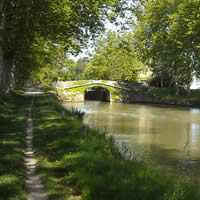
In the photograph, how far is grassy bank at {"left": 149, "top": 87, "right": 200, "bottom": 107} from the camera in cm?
A: 5194

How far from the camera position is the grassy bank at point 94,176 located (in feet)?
23.5

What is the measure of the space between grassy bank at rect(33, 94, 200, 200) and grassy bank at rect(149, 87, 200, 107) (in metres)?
41.5

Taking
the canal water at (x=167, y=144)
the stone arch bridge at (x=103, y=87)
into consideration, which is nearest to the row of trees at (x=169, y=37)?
the canal water at (x=167, y=144)

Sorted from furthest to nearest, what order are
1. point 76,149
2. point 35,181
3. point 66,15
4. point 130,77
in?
point 130,77 → point 66,15 → point 76,149 → point 35,181

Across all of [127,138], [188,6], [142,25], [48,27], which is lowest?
[127,138]

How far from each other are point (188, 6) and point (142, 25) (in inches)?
966

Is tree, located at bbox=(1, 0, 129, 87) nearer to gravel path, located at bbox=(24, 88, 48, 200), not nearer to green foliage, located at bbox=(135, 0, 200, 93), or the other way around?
gravel path, located at bbox=(24, 88, 48, 200)

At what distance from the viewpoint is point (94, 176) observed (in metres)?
8.12

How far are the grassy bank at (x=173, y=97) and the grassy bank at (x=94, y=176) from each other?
4145 cm

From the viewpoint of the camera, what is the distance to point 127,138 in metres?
20.4

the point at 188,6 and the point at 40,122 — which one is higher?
the point at 188,6

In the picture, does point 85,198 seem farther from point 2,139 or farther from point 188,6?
point 188,6

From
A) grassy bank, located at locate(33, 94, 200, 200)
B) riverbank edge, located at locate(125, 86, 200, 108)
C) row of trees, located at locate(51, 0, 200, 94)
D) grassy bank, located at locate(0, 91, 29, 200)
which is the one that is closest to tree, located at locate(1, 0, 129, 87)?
row of trees, located at locate(51, 0, 200, 94)

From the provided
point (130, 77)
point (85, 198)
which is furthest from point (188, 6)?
point (130, 77)
